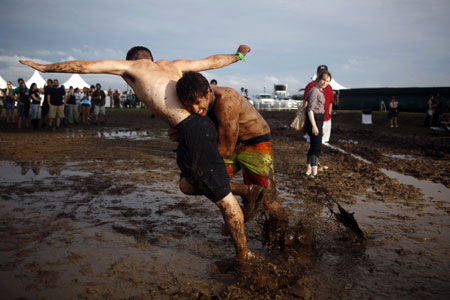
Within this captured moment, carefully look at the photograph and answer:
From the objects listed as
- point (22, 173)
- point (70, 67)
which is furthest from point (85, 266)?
point (22, 173)

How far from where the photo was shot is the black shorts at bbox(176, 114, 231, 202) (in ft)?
9.07

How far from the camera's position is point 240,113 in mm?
3158

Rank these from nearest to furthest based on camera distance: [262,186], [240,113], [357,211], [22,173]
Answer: [240,113] → [262,186] → [357,211] → [22,173]

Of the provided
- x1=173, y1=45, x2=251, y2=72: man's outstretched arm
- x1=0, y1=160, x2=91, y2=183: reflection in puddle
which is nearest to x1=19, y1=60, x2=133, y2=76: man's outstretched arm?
x1=173, y1=45, x2=251, y2=72: man's outstretched arm

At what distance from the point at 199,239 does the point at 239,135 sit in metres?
1.15

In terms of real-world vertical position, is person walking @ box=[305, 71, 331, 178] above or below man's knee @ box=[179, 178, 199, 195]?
above

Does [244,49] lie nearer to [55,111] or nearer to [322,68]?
[322,68]

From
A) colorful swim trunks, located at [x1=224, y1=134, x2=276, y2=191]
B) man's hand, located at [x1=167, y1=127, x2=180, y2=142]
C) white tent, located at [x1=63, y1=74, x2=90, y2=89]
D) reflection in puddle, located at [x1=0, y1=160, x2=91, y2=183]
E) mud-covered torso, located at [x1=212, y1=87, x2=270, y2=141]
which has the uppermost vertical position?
white tent, located at [x1=63, y1=74, x2=90, y2=89]

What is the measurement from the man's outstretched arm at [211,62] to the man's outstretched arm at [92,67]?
49cm

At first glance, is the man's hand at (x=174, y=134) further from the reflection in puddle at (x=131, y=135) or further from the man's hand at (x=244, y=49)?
the reflection in puddle at (x=131, y=135)

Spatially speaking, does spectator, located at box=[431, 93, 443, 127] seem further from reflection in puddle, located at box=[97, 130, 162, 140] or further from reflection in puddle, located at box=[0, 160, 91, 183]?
reflection in puddle, located at box=[0, 160, 91, 183]

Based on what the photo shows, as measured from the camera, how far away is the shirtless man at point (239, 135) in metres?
2.75

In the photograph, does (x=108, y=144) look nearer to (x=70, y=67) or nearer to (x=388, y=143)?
(x=70, y=67)

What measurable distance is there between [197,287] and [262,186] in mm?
1174
